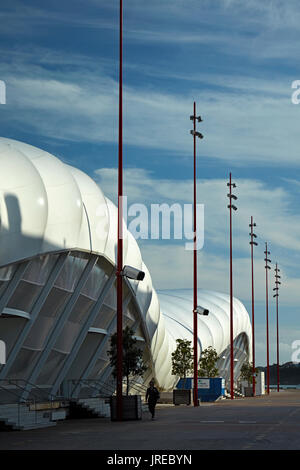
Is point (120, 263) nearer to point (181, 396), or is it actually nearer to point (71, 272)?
point (71, 272)

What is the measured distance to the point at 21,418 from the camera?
25719mm

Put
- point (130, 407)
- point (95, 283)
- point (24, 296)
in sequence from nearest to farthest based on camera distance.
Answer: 1. point (130, 407)
2. point (24, 296)
3. point (95, 283)

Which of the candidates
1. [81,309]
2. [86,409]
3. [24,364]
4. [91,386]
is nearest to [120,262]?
[86,409]

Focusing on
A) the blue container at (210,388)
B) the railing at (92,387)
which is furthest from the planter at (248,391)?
the railing at (92,387)

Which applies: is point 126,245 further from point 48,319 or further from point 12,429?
point 12,429

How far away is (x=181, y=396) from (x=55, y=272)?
1682 centimetres

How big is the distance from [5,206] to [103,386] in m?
16.0

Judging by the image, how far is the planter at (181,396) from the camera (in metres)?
47.3

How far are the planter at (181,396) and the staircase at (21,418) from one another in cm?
2077

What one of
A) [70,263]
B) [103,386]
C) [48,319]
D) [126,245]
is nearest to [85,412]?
[48,319]

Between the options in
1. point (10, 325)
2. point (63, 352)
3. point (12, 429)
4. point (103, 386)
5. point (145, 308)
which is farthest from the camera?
point (145, 308)

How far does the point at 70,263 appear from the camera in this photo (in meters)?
35.6

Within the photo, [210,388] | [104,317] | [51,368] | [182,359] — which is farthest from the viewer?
[210,388]

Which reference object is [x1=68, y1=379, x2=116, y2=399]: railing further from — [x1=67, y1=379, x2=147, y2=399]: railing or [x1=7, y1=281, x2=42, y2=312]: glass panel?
[x1=7, y1=281, x2=42, y2=312]: glass panel
